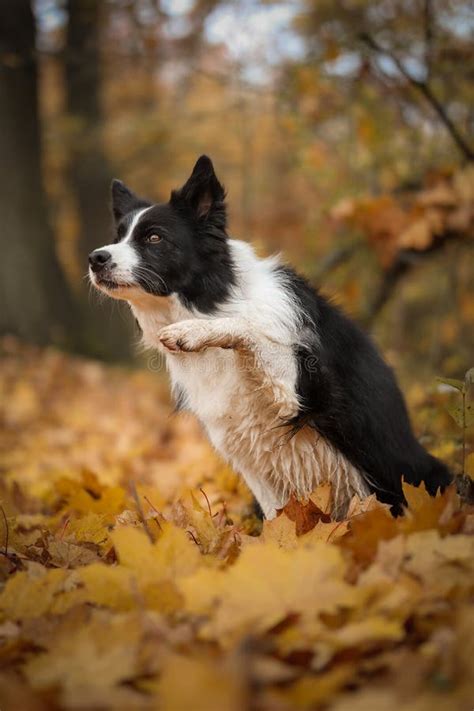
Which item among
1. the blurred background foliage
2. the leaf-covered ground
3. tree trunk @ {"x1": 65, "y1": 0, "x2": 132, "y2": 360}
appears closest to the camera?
the leaf-covered ground

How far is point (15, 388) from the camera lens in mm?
9250

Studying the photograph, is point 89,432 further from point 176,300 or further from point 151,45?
point 151,45

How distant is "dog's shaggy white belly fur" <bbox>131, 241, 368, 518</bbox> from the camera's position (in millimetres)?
3465

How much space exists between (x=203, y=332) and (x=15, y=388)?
6.50m

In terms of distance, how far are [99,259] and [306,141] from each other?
5.17 m

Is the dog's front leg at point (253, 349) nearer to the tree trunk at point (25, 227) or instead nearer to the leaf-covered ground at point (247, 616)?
the leaf-covered ground at point (247, 616)

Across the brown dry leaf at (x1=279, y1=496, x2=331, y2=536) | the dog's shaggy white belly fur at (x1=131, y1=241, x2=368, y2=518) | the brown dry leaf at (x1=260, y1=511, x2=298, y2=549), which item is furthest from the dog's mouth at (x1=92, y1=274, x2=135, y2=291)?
the brown dry leaf at (x1=260, y1=511, x2=298, y2=549)

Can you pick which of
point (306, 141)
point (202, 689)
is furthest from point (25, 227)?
point (202, 689)

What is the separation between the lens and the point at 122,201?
432 cm

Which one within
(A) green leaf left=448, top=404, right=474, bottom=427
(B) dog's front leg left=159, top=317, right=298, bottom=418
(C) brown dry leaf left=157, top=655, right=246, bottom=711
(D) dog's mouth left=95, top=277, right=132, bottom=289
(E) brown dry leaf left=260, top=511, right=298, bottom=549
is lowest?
(C) brown dry leaf left=157, top=655, right=246, bottom=711

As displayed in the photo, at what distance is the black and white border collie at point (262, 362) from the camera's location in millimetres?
3529

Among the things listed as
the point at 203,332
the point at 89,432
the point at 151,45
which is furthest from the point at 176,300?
the point at 151,45

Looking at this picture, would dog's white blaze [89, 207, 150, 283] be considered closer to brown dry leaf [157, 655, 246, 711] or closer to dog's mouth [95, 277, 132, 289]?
dog's mouth [95, 277, 132, 289]

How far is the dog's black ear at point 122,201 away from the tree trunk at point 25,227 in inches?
284
